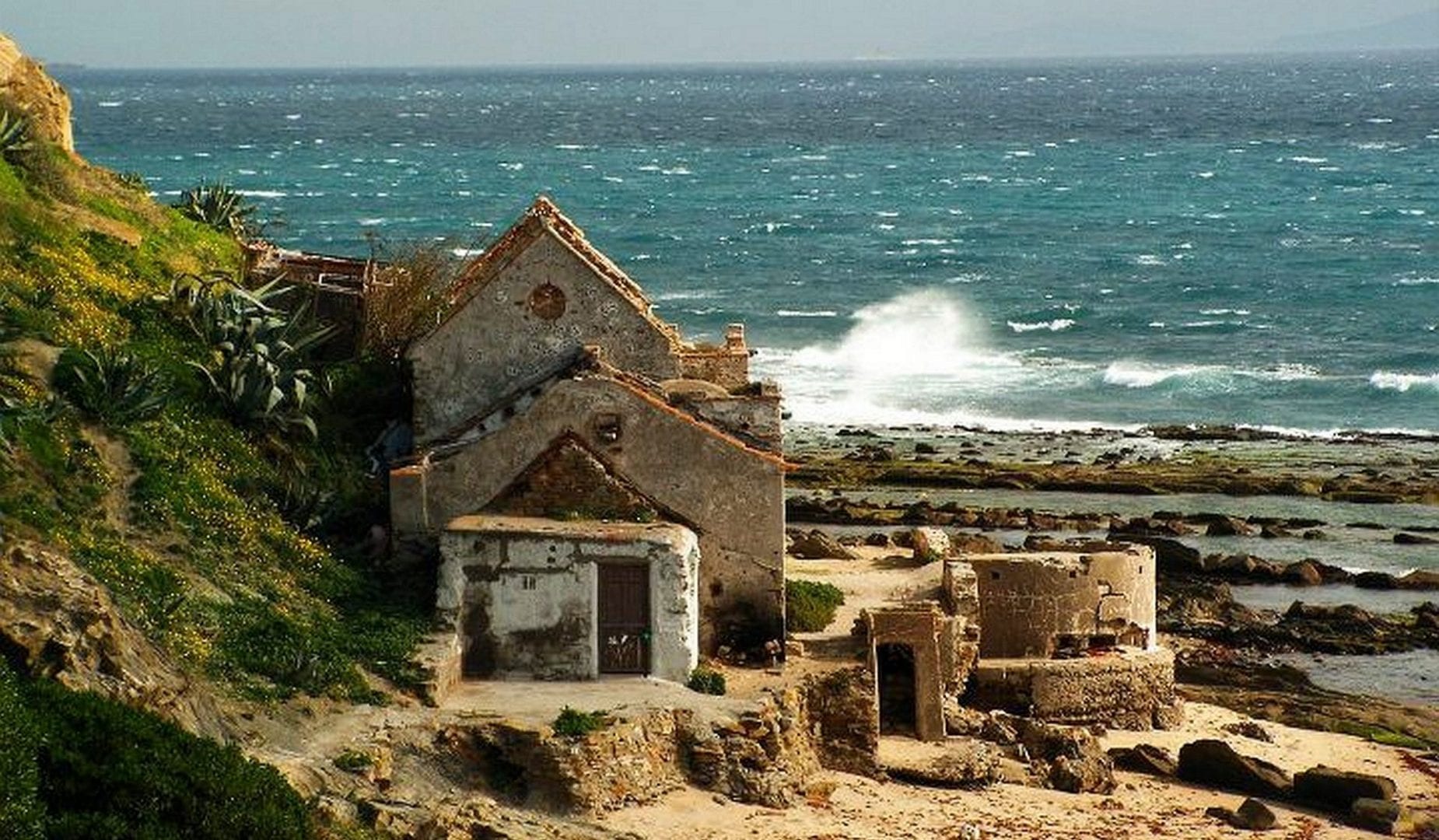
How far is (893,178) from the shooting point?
151125mm

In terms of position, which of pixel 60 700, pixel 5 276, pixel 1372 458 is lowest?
pixel 1372 458

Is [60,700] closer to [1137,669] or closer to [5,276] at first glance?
[5,276]

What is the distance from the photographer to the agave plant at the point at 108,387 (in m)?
28.8

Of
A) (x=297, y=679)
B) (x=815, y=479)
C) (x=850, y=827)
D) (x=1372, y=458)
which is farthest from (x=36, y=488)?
(x=1372, y=458)

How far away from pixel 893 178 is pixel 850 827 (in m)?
127

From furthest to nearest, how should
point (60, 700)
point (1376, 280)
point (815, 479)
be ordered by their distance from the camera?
point (1376, 280) < point (815, 479) < point (60, 700)

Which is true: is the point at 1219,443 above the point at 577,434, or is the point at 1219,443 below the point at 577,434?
below

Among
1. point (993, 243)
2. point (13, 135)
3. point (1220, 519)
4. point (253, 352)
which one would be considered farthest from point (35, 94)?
point (993, 243)

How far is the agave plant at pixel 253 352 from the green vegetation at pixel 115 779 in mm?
9904

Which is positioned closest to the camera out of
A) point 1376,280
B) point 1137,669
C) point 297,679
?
point 297,679

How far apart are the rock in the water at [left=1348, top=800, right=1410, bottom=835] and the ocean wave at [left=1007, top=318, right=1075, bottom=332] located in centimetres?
5508

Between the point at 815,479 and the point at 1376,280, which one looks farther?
the point at 1376,280

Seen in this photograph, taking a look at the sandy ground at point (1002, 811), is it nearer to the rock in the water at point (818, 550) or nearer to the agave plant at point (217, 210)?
the rock in the water at point (818, 550)

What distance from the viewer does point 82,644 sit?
22.2 meters
